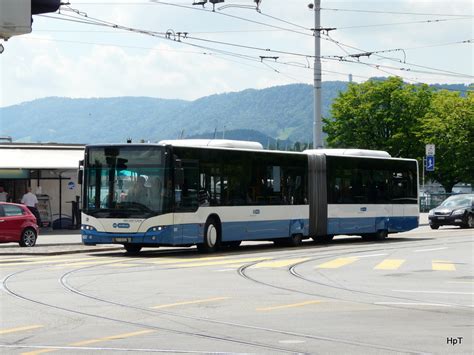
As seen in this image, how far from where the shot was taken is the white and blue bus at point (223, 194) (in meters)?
25.5

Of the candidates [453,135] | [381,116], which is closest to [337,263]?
[453,135]

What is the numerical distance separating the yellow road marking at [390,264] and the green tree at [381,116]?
7083cm

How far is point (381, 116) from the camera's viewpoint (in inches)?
3871

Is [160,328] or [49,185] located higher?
[49,185]

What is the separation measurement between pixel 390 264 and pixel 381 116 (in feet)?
250

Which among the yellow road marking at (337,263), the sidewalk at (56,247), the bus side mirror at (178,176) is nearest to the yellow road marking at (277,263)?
the yellow road marking at (337,263)

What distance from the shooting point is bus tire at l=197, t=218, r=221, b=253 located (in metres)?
26.8

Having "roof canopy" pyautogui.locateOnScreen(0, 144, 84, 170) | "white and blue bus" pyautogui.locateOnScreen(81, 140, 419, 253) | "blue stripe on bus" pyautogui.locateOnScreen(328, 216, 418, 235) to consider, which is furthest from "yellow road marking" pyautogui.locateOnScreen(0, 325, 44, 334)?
"roof canopy" pyautogui.locateOnScreen(0, 144, 84, 170)

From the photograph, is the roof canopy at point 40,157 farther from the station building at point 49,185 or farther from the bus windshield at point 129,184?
the bus windshield at point 129,184

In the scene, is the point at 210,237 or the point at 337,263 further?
the point at 210,237

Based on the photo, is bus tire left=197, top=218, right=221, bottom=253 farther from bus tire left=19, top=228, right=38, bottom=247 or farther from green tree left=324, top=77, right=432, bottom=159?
green tree left=324, top=77, right=432, bottom=159

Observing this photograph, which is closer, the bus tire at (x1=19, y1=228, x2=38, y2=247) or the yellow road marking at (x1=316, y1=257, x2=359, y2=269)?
the yellow road marking at (x1=316, y1=257, x2=359, y2=269)

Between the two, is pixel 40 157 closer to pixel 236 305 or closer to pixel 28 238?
pixel 28 238

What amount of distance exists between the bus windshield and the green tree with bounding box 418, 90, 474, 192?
2399 inches
